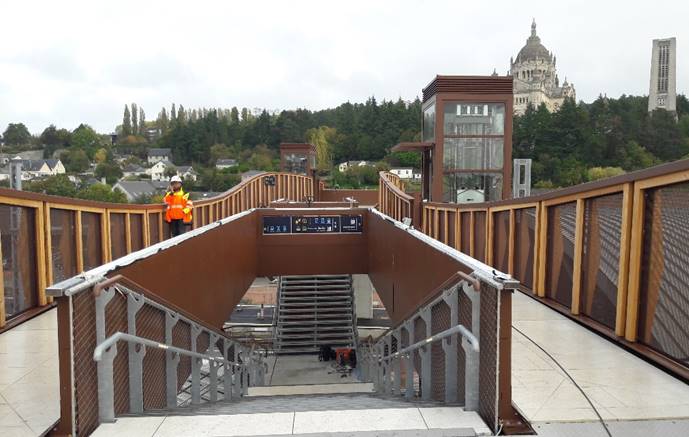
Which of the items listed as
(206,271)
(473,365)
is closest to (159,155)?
(206,271)

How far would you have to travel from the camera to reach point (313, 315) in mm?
19938

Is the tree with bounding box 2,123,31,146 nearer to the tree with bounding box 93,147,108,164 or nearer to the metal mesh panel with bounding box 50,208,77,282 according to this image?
the tree with bounding box 93,147,108,164

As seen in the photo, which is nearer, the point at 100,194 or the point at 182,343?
the point at 182,343

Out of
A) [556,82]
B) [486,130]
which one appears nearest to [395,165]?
[486,130]

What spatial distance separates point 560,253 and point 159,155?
12129 cm

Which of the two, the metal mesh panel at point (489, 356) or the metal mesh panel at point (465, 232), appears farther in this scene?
the metal mesh panel at point (465, 232)

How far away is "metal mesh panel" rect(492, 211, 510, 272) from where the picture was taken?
30.9 ft

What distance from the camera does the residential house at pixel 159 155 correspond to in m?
116

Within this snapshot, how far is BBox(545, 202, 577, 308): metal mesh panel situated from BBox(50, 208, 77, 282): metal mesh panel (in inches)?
267

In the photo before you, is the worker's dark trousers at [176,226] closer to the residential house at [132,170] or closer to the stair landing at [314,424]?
the stair landing at [314,424]

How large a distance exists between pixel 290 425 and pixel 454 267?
2.23 meters

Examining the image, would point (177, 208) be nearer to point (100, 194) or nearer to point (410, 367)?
point (410, 367)

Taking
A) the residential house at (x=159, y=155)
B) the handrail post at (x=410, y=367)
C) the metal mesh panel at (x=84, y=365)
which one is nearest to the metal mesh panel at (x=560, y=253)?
the handrail post at (x=410, y=367)

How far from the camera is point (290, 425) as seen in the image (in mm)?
3664
